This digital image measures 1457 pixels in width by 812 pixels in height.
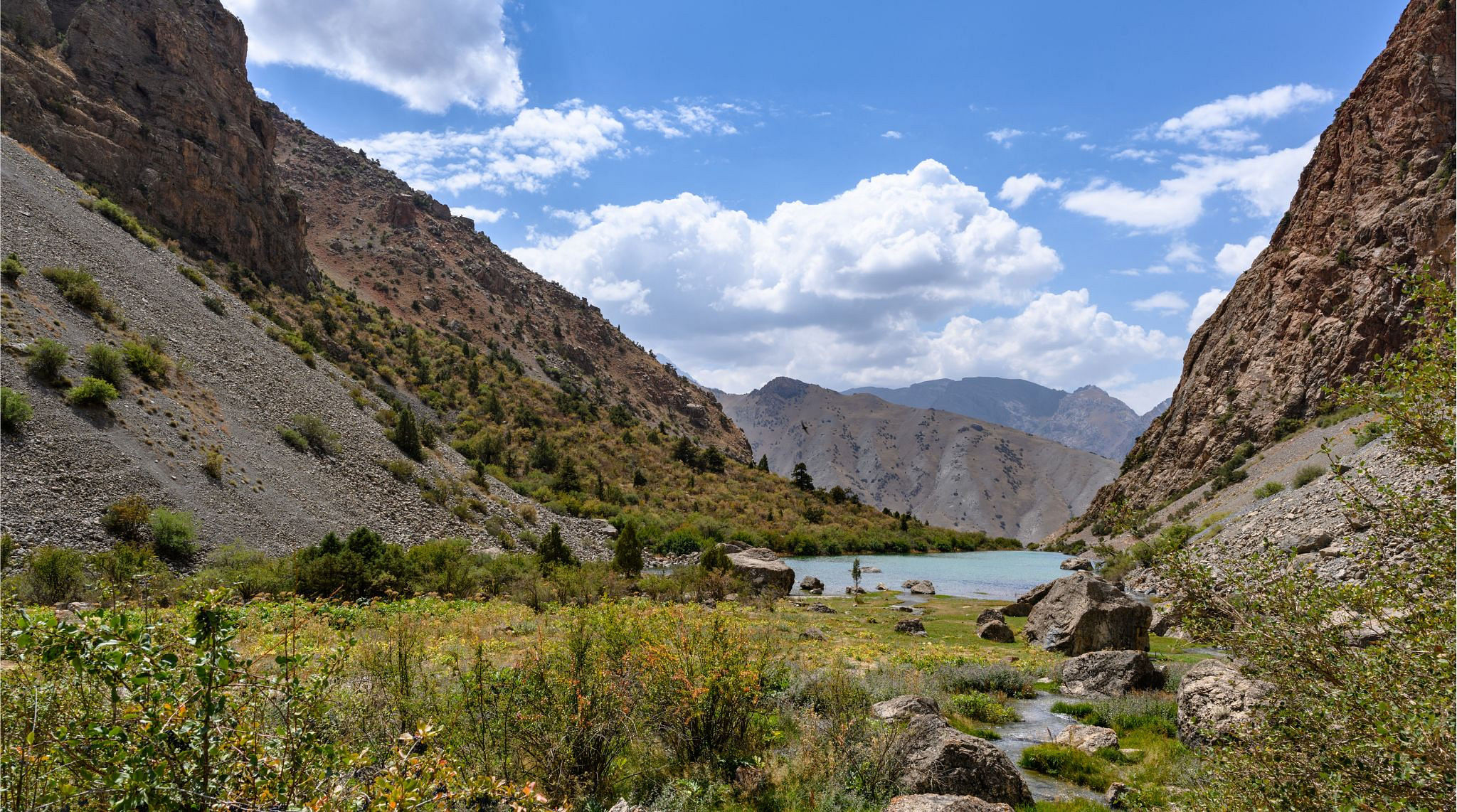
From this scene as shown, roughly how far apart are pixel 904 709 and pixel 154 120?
189 feet

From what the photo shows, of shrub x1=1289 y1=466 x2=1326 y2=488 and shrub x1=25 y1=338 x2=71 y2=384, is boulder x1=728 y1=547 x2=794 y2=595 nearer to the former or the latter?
shrub x1=1289 y1=466 x2=1326 y2=488

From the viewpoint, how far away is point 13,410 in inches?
634

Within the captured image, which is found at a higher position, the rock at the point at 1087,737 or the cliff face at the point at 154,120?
the cliff face at the point at 154,120

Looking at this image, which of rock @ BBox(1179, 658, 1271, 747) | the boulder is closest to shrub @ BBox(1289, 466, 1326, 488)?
the boulder

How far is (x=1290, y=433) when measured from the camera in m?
39.3

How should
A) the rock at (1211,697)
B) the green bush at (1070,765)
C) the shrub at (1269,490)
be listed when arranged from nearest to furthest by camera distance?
the rock at (1211,697), the green bush at (1070,765), the shrub at (1269,490)

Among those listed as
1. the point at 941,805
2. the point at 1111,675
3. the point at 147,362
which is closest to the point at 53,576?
the point at 147,362

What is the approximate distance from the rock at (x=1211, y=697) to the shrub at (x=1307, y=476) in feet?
80.2

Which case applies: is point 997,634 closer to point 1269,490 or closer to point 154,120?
point 1269,490

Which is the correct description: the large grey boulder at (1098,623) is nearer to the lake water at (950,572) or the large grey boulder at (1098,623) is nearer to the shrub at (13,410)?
the lake water at (950,572)

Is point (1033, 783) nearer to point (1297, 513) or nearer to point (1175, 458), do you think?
point (1297, 513)

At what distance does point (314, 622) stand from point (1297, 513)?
2695cm

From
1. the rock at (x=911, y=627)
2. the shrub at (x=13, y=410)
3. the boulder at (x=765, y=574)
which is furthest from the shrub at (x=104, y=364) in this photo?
the rock at (x=911, y=627)

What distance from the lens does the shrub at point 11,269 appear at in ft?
67.2
